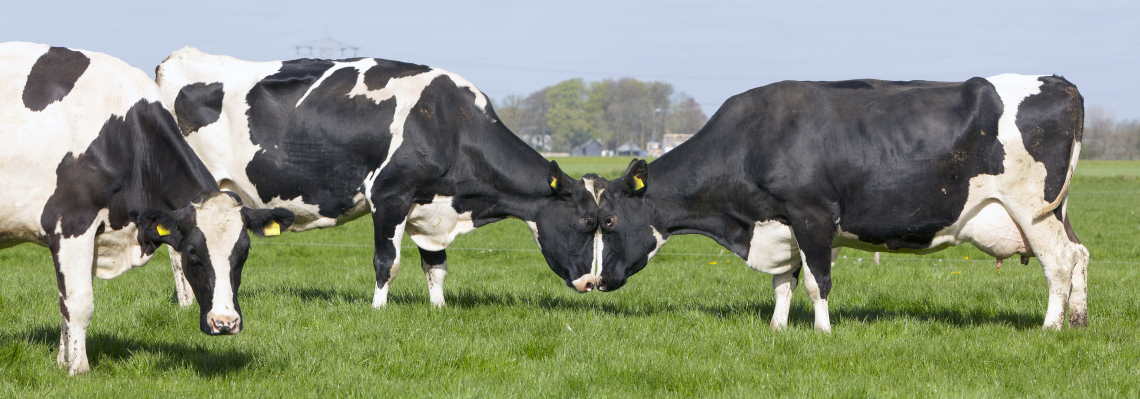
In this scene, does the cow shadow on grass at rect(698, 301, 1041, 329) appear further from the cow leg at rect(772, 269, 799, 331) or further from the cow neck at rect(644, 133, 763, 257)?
the cow neck at rect(644, 133, 763, 257)

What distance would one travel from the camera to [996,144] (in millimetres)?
9141

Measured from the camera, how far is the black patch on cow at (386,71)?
11.2m

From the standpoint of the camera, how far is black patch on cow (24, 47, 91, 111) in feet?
23.6

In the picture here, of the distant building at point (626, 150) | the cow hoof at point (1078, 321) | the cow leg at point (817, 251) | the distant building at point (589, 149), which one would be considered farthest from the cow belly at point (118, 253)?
the distant building at point (589, 149)

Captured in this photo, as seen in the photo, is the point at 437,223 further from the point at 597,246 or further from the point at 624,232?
the point at 624,232

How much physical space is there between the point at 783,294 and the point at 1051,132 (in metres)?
2.61

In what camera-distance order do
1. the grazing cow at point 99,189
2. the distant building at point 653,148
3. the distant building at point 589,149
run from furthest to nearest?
the distant building at point 589,149, the distant building at point 653,148, the grazing cow at point 99,189

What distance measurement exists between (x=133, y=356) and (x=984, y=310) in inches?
294

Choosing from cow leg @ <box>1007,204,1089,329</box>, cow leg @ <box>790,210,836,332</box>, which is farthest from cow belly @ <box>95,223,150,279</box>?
cow leg @ <box>1007,204,1089,329</box>

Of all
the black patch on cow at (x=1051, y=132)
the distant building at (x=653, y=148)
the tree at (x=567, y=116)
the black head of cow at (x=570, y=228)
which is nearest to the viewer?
the black patch on cow at (x=1051, y=132)

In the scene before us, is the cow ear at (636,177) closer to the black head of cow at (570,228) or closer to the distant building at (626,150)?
the black head of cow at (570,228)

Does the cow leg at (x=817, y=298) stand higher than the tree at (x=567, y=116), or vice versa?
the cow leg at (x=817, y=298)

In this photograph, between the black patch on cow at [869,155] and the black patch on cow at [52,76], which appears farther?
the black patch on cow at [869,155]

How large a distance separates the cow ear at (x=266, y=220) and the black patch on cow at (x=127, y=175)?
380 millimetres
